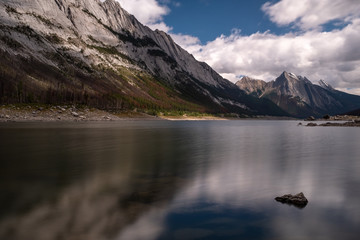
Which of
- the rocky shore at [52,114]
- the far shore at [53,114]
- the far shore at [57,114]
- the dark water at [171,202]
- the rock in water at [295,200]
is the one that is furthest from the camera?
the far shore at [57,114]

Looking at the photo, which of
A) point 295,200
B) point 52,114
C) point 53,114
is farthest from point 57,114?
point 295,200

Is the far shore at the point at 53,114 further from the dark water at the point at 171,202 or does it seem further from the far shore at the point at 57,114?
the dark water at the point at 171,202

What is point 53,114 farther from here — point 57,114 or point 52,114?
point 57,114

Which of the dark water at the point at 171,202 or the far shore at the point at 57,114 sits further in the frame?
the far shore at the point at 57,114

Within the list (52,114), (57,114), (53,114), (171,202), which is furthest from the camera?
(57,114)

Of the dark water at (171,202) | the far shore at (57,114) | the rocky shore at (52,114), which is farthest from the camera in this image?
the far shore at (57,114)

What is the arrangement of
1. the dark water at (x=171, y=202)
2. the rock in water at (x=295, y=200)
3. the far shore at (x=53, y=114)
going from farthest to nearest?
the far shore at (x=53, y=114) → the rock in water at (x=295, y=200) → the dark water at (x=171, y=202)

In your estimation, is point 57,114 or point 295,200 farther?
point 57,114

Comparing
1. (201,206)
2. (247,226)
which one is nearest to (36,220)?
(201,206)

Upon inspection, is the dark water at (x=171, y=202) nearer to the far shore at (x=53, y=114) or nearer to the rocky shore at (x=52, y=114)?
the rocky shore at (x=52, y=114)

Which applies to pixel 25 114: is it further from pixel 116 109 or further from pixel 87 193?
pixel 87 193

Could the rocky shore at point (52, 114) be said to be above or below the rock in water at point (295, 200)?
above

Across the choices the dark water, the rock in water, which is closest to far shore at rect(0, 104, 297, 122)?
the dark water

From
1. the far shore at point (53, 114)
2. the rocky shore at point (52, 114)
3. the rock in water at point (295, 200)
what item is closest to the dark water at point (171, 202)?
the rock in water at point (295, 200)
